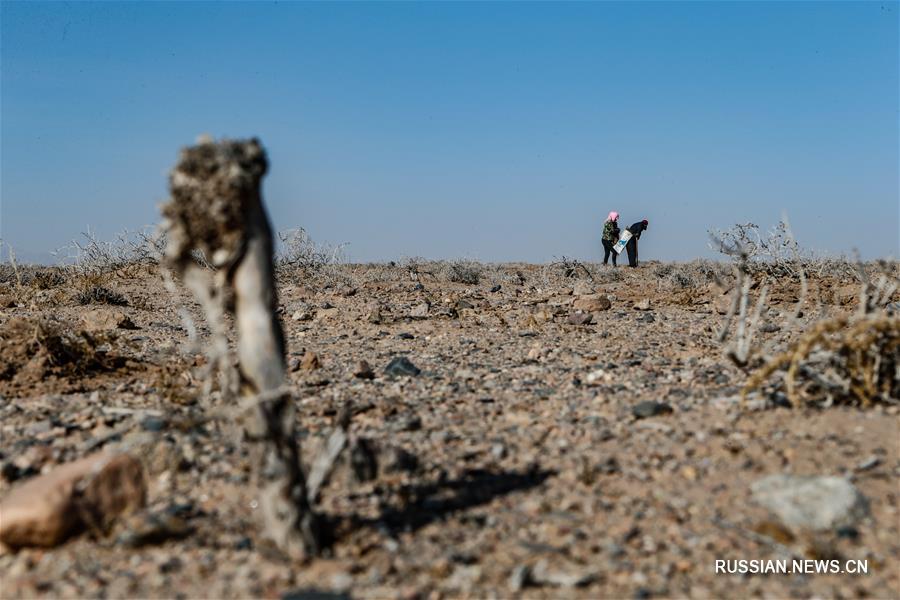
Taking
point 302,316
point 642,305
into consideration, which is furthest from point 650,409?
point 302,316

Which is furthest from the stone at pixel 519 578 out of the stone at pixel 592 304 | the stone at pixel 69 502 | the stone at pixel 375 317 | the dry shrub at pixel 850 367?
the stone at pixel 592 304

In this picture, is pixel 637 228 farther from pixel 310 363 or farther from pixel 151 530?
pixel 151 530

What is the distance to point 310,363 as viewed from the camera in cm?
619

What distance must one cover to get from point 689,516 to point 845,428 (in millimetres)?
1272

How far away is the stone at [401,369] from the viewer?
5805mm

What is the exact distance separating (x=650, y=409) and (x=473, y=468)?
49.8 inches

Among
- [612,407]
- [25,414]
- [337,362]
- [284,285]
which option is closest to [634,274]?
[284,285]

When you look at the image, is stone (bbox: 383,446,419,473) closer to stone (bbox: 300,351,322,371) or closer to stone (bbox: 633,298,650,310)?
stone (bbox: 300,351,322,371)

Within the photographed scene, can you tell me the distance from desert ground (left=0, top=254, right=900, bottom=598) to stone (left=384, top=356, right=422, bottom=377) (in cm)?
3

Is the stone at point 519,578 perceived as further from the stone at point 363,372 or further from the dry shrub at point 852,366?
the stone at point 363,372

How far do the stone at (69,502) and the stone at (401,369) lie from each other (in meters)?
2.78

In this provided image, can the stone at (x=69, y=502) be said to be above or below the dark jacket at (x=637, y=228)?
below

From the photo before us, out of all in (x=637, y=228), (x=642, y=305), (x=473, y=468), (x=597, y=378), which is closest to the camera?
(x=473, y=468)

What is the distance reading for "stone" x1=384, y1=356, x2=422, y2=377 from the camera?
580 cm
